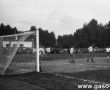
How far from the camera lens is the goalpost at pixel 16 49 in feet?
50.9

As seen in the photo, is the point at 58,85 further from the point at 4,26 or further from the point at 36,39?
the point at 4,26

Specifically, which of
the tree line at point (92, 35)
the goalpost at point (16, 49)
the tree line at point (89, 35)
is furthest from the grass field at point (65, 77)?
the tree line at point (92, 35)

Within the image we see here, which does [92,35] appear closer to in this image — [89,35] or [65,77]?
[89,35]

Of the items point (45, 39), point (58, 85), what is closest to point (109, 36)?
point (45, 39)

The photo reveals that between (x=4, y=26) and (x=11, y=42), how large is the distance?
97806 mm

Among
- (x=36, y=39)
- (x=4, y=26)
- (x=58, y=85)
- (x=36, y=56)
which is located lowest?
(x=58, y=85)

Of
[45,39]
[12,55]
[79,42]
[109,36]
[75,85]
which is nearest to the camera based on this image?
[75,85]

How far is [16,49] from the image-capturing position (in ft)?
50.7

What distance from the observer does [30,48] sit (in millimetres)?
17109

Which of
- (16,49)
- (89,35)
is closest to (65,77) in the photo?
(16,49)

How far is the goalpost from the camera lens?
15.5 meters

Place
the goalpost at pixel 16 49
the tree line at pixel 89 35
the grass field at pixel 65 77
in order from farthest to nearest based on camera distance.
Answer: the tree line at pixel 89 35
the goalpost at pixel 16 49
the grass field at pixel 65 77

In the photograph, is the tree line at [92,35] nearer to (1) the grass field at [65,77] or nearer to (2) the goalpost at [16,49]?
(1) the grass field at [65,77]

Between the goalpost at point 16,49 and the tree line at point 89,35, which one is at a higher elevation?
the tree line at point 89,35
